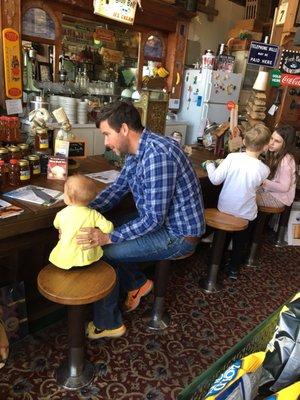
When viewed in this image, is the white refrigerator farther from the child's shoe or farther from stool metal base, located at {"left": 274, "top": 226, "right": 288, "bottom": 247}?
the child's shoe

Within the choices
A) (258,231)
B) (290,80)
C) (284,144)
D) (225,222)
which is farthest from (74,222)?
(290,80)

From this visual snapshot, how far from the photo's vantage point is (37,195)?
71.9 inches

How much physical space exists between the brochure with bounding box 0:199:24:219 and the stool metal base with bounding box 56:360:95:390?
86cm

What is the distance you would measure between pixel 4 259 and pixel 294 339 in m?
1.58

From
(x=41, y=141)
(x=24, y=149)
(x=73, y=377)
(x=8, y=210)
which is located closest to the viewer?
(x=8, y=210)

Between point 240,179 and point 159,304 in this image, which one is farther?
point 240,179

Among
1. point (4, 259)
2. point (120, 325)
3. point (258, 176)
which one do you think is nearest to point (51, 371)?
point (120, 325)

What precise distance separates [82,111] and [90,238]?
3.08 metres

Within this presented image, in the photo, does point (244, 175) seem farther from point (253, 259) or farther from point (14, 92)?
point (14, 92)

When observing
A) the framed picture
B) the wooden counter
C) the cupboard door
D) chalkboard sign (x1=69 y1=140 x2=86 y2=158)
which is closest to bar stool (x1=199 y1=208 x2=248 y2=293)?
the wooden counter

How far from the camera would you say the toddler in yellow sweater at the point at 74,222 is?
1598 millimetres

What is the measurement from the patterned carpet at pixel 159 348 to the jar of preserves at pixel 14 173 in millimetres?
927

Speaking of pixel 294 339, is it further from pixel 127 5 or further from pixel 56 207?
pixel 127 5

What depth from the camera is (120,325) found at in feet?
6.73
